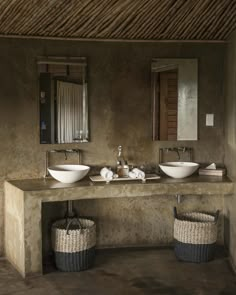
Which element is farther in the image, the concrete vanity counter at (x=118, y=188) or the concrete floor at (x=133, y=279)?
the concrete vanity counter at (x=118, y=188)

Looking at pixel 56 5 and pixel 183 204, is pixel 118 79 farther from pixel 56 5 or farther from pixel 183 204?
pixel 183 204

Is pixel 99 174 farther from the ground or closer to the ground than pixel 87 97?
closer to the ground

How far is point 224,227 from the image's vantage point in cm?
466

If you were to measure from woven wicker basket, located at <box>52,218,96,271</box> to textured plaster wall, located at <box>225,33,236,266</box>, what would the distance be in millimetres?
1330

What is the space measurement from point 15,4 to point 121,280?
244 cm

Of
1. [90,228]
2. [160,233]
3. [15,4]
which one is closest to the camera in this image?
[15,4]

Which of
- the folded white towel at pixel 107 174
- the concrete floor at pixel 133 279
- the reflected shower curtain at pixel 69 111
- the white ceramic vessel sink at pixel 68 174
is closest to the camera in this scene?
the concrete floor at pixel 133 279

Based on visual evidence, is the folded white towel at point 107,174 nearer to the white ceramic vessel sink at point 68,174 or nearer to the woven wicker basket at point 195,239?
the white ceramic vessel sink at point 68,174

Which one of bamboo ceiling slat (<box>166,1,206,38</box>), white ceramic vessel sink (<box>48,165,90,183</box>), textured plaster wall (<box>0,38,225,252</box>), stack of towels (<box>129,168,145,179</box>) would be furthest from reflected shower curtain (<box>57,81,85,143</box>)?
bamboo ceiling slat (<box>166,1,206,38</box>)

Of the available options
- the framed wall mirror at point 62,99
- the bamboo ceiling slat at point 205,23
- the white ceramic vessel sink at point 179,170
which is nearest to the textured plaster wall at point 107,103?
the framed wall mirror at point 62,99

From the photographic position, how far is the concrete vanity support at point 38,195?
379 cm

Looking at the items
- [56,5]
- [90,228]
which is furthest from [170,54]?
[90,228]

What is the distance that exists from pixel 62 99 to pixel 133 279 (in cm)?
177

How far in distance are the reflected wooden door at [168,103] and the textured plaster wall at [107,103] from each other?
12 centimetres
